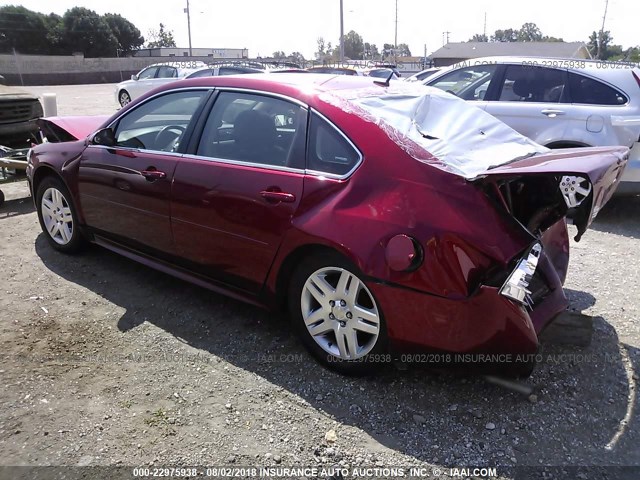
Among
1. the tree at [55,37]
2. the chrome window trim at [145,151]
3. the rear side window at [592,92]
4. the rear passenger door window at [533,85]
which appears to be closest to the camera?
the chrome window trim at [145,151]

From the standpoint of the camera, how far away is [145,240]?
13.5ft

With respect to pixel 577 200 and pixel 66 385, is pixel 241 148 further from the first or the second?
pixel 577 200

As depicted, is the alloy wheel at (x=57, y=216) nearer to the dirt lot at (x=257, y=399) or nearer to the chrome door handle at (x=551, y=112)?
the dirt lot at (x=257, y=399)

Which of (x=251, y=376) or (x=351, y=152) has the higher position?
(x=351, y=152)

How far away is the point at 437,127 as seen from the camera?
3355 millimetres

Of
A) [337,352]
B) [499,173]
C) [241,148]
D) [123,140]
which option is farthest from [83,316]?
[499,173]

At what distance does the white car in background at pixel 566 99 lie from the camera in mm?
5883

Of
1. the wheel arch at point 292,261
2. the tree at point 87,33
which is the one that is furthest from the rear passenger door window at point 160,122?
the tree at point 87,33

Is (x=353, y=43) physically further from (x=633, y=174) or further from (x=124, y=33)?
(x=633, y=174)

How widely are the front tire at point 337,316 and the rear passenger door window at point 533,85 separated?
4.60m

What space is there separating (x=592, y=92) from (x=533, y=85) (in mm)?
668

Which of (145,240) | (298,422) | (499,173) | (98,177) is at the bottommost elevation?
(298,422)

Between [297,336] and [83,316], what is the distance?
163 cm

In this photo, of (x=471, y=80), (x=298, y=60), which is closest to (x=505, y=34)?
(x=298, y=60)
